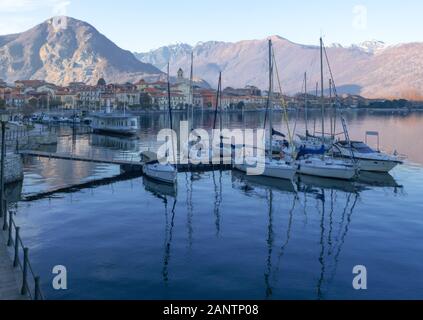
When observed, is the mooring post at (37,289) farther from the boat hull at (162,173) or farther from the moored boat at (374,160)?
the moored boat at (374,160)

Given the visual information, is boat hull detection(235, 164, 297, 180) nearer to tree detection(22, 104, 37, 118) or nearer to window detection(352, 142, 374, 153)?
window detection(352, 142, 374, 153)

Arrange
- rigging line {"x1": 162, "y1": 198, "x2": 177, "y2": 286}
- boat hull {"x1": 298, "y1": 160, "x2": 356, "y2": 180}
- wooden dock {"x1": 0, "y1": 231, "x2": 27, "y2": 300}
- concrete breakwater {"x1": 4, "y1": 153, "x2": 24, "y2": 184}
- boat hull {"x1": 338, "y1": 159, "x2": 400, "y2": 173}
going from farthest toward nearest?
boat hull {"x1": 338, "y1": 159, "x2": 400, "y2": 173}, boat hull {"x1": 298, "y1": 160, "x2": 356, "y2": 180}, concrete breakwater {"x1": 4, "y1": 153, "x2": 24, "y2": 184}, rigging line {"x1": 162, "y1": 198, "x2": 177, "y2": 286}, wooden dock {"x1": 0, "y1": 231, "x2": 27, "y2": 300}

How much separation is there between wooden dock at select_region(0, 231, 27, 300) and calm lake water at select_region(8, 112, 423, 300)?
7.39 ft

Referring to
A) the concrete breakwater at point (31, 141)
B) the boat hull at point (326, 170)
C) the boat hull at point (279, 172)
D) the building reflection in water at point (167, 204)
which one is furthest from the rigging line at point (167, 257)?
the concrete breakwater at point (31, 141)

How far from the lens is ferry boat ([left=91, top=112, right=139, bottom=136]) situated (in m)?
92.4

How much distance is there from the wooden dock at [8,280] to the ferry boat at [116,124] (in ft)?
248

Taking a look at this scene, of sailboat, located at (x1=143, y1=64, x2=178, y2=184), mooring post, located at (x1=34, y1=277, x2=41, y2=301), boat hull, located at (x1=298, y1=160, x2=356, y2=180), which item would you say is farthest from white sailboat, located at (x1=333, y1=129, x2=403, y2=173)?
mooring post, located at (x1=34, y1=277, x2=41, y2=301)

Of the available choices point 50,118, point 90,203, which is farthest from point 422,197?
point 50,118

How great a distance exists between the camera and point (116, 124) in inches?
3794

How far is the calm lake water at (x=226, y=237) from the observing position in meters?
19.0
